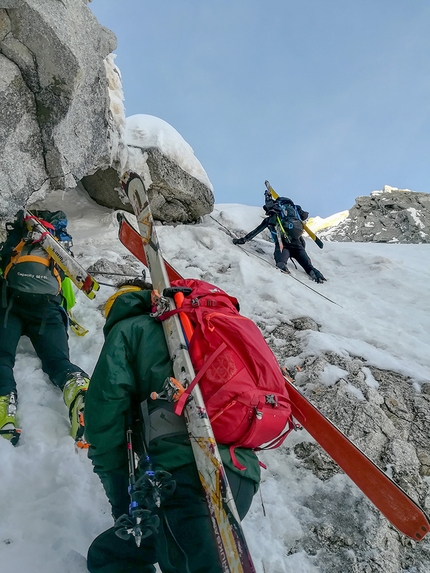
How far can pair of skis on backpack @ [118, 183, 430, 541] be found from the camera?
2.09 meters

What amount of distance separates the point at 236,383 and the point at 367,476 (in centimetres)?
122

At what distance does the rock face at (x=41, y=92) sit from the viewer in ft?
14.7

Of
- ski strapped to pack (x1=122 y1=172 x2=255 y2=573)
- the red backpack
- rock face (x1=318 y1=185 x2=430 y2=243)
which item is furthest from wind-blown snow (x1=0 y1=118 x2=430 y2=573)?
rock face (x1=318 y1=185 x2=430 y2=243)

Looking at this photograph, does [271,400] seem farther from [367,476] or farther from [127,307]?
[367,476]

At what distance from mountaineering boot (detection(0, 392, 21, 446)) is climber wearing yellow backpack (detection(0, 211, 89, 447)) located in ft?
0.23

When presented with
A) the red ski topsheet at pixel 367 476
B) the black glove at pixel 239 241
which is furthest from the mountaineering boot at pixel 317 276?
the red ski topsheet at pixel 367 476

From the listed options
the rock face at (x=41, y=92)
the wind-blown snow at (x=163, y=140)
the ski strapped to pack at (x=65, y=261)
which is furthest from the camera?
the wind-blown snow at (x=163, y=140)

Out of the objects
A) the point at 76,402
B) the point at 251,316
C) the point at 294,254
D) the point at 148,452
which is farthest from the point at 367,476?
the point at 294,254

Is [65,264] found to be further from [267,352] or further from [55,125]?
[267,352]

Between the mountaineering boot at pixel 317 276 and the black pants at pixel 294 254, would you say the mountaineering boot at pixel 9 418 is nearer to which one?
the mountaineering boot at pixel 317 276

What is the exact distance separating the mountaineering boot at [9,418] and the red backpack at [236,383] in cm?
201

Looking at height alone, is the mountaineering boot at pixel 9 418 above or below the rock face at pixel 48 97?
below

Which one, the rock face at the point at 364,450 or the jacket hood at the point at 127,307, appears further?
the rock face at the point at 364,450

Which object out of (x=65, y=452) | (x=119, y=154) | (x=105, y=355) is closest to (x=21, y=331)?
(x=65, y=452)
